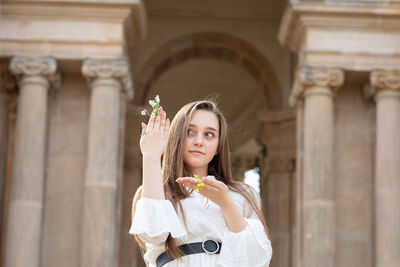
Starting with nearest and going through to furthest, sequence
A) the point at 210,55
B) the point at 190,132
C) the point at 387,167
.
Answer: the point at 190,132, the point at 387,167, the point at 210,55

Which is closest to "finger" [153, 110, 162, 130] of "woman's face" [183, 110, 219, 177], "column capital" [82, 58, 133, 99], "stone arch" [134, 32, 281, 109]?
"woman's face" [183, 110, 219, 177]

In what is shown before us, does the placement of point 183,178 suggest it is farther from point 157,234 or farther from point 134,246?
point 134,246

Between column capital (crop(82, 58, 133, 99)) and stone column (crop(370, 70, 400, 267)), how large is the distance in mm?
3734

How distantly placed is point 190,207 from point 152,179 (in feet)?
0.79

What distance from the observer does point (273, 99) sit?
2045 centimetres

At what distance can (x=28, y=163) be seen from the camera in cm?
1420

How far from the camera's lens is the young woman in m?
4.00

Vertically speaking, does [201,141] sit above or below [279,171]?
below

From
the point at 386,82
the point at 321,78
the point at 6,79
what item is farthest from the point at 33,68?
the point at 386,82

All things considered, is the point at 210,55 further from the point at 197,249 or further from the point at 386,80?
the point at 197,249

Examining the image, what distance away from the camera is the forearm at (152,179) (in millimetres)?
4016

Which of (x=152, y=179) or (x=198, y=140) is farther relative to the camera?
(x=198, y=140)

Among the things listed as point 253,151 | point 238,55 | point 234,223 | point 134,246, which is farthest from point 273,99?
point 234,223

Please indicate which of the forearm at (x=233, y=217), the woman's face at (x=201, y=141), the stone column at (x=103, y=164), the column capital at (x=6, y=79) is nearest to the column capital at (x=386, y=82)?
the stone column at (x=103, y=164)
